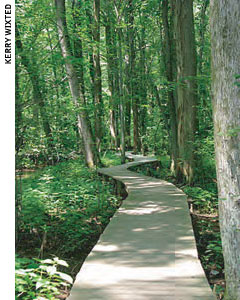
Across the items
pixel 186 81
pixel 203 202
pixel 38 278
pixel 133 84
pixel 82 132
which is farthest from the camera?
pixel 133 84

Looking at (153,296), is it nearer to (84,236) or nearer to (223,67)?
(223,67)

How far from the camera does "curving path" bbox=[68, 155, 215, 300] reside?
320cm

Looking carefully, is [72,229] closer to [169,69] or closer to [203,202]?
[203,202]

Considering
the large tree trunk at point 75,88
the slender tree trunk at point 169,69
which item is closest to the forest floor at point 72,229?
the large tree trunk at point 75,88

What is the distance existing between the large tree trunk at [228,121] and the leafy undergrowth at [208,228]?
2.00 feet

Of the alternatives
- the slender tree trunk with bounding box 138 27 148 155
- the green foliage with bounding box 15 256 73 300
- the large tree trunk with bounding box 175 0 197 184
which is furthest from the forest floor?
the slender tree trunk with bounding box 138 27 148 155

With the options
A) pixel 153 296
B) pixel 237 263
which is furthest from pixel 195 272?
pixel 153 296

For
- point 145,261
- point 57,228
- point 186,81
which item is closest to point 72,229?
point 57,228

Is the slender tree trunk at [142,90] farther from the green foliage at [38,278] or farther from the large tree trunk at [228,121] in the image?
the green foliage at [38,278]

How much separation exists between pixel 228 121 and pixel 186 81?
6228 millimetres

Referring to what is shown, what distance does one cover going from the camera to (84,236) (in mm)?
6469

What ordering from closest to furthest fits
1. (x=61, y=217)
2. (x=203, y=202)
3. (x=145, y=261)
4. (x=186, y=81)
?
(x=145, y=261), (x=61, y=217), (x=203, y=202), (x=186, y=81)

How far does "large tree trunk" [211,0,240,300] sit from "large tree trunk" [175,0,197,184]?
18.0ft

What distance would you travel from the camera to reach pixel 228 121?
139 inches
